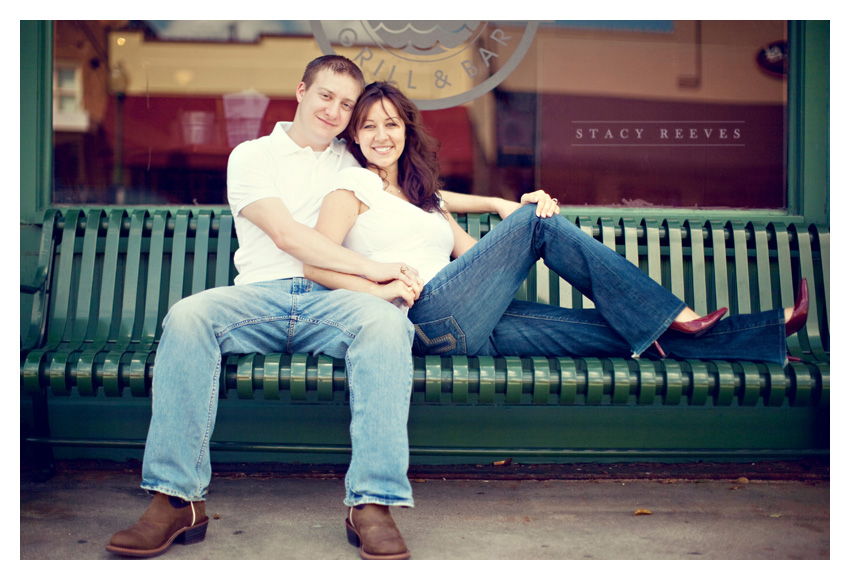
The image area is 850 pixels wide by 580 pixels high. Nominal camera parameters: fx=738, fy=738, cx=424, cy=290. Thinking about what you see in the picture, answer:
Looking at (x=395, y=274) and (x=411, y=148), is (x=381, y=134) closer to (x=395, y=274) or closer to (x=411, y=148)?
(x=411, y=148)

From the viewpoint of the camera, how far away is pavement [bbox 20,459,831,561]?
2.33m

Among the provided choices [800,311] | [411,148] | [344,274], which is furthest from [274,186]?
[800,311]

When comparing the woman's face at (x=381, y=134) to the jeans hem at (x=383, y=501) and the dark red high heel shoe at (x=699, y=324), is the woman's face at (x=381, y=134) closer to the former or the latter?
the dark red high heel shoe at (x=699, y=324)

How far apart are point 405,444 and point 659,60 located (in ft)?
8.12

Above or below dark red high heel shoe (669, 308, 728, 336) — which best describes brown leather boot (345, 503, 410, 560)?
below

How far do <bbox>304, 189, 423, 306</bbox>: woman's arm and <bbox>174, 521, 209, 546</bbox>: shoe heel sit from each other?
909 mm

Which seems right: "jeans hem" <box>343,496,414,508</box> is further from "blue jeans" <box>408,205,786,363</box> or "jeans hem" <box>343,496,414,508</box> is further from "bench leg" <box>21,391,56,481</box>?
"bench leg" <box>21,391,56,481</box>

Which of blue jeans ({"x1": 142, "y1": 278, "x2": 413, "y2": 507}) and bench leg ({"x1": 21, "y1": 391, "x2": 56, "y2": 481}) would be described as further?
bench leg ({"x1": 21, "y1": 391, "x2": 56, "y2": 481})

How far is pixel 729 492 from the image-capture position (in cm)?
298

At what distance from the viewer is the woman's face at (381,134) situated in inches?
116

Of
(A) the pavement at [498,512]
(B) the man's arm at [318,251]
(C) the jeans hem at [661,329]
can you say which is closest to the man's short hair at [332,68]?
(B) the man's arm at [318,251]

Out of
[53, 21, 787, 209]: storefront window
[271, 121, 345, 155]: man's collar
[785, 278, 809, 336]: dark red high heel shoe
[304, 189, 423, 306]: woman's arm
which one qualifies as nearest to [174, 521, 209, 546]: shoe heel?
[304, 189, 423, 306]: woman's arm

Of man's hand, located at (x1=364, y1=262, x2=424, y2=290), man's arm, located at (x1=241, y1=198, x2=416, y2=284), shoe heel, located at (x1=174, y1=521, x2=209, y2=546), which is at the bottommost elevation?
shoe heel, located at (x1=174, y1=521, x2=209, y2=546)

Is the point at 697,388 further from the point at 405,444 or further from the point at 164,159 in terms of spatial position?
the point at 164,159
